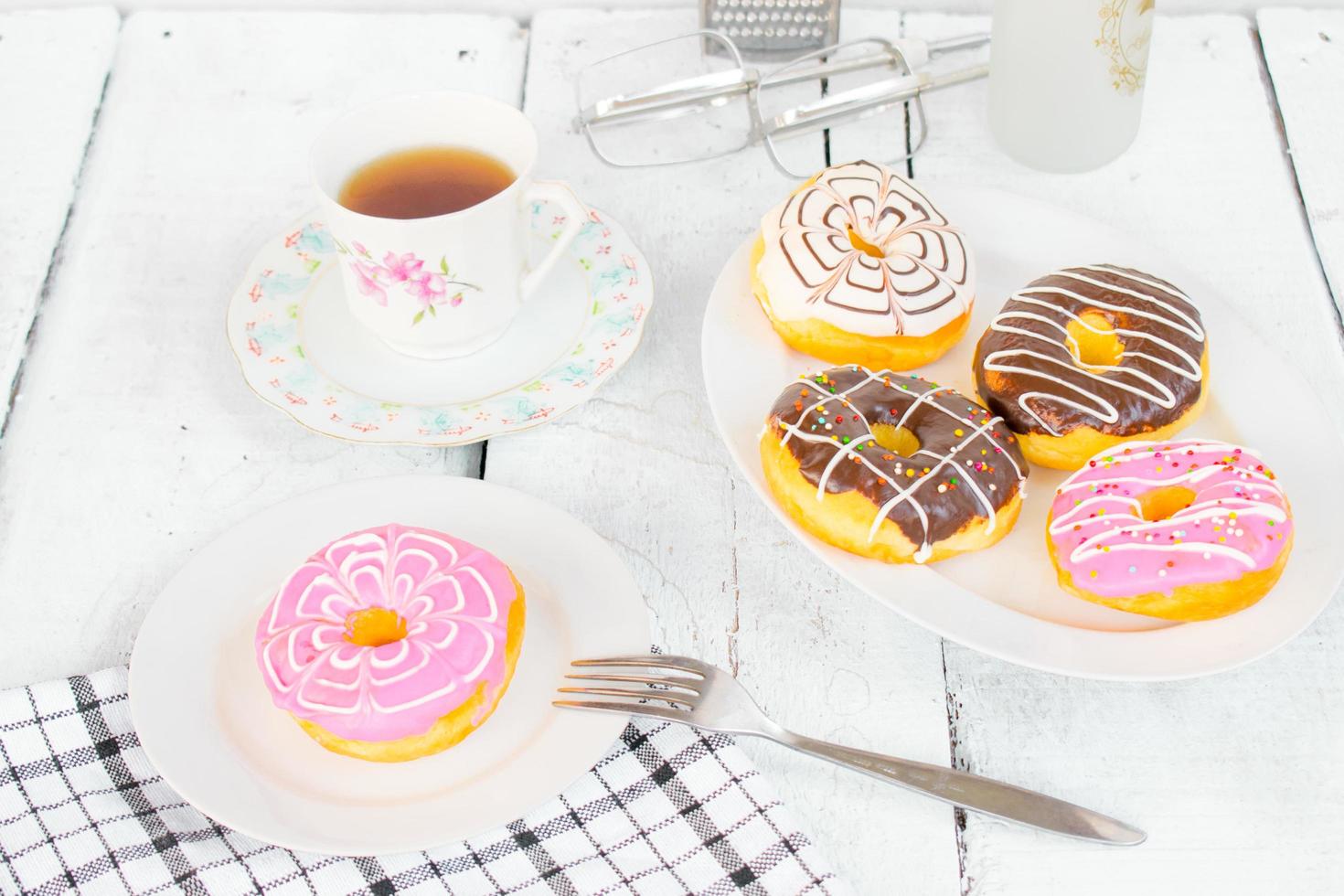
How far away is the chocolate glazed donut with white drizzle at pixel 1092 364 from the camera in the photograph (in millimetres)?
886

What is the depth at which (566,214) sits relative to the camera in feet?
3.35

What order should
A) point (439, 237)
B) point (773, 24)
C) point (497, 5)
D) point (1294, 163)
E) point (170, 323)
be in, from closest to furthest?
point (439, 237) < point (170, 323) < point (1294, 163) < point (773, 24) < point (497, 5)

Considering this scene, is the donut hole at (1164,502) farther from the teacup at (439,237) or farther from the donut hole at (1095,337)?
the teacup at (439,237)

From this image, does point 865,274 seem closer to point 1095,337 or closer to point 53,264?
point 1095,337

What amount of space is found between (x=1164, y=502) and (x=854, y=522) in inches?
8.5

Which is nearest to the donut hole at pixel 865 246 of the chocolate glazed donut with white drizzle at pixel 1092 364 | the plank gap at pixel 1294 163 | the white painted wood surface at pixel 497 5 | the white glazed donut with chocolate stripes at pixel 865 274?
the white glazed donut with chocolate stripes at pixel 865 274

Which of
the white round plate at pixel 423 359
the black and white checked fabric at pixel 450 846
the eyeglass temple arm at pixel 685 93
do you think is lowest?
the black and white checked fabric at pixel 450 846

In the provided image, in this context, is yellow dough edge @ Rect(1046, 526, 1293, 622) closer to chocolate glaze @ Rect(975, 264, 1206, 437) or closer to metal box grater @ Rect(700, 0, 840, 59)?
chocolate glaze @ Rect(975, 264, 1206, 437)

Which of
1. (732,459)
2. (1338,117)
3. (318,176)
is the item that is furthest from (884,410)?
(1338,117)

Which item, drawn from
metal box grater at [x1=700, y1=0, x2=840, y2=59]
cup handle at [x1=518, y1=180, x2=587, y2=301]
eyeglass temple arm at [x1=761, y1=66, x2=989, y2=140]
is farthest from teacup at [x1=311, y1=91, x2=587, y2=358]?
metal box grater at [x1=700, y1=0, x2=840, y2=59]

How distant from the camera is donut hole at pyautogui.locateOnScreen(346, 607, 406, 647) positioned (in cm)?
76

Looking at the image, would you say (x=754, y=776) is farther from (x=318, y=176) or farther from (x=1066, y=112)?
(x=1066, y=112)

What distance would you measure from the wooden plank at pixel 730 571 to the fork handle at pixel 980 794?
4 centimetres

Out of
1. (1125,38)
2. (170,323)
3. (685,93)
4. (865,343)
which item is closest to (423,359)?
(170,323)
